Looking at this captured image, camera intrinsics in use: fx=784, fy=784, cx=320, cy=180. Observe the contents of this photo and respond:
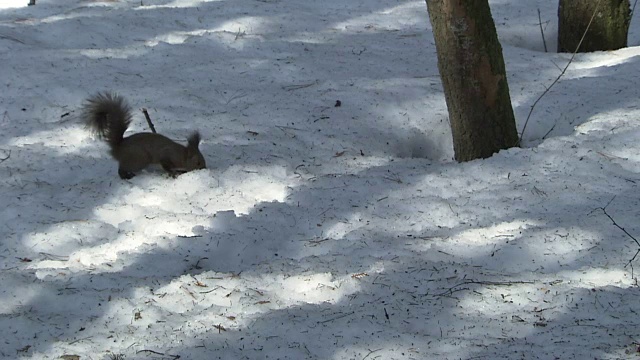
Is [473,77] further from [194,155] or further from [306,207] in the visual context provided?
[194,155]

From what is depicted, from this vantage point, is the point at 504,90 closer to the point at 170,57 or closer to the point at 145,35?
the point at 170,57

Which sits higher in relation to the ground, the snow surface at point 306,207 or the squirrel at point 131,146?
the squirrel at point 131,146

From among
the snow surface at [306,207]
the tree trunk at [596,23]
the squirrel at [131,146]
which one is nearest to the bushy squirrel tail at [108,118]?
the squirrel at [131,146]

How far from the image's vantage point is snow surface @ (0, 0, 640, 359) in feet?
11.4

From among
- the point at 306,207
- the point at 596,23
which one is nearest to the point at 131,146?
the point at 306,207

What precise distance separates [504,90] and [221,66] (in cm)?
298

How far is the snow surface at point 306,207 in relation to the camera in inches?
136

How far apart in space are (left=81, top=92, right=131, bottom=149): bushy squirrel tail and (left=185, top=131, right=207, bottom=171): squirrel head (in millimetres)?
459

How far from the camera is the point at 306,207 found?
4.89m

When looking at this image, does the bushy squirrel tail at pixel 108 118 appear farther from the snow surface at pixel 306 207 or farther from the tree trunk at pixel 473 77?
the tree trunk at pixel 473 77

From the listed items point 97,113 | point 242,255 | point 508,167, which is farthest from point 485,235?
point 97,113

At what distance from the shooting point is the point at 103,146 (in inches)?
231

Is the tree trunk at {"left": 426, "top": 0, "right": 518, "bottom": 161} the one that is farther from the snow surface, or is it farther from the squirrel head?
the squirrel head

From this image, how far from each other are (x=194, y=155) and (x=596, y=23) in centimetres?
440
